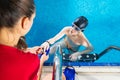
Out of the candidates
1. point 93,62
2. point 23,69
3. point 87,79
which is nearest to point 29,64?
point 23,69

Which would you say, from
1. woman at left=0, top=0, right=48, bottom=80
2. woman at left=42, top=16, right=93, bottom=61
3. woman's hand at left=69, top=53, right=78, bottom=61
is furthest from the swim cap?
woman at left=0, top=0, right=48, bottom=80

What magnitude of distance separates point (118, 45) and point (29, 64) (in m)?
0.89

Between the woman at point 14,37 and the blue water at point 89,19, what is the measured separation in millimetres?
771

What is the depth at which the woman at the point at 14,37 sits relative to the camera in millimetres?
509

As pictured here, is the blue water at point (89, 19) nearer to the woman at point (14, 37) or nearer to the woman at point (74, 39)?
the woman at point (74, 39)

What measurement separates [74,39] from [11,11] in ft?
2.87

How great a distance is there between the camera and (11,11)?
51 cm

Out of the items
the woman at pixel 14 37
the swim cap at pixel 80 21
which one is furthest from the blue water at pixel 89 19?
the woman at pixel 14 37

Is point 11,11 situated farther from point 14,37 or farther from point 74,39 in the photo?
point 74,39

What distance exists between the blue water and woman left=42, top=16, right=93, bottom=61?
0.02 meters

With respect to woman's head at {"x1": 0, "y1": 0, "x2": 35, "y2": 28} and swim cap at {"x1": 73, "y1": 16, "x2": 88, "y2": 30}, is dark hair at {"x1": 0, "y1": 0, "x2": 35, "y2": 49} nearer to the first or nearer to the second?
woman's head at {"x1": 0, "y1": 0, "x2": 35, "y2": 28}

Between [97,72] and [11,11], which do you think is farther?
[97,72]

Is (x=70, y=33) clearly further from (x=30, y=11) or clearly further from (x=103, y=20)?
(x=30, y=11)

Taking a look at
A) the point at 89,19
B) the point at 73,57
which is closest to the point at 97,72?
the point at 73,57
